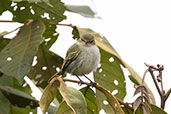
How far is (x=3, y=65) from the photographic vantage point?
2.89 m

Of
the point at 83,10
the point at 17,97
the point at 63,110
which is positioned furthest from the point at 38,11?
the point at 63,110

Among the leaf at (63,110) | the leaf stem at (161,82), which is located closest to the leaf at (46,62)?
the leaf stem at (161,82)

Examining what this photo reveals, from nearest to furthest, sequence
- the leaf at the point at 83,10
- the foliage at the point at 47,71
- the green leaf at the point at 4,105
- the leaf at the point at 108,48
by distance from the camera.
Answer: the foliage at the point at 47,71 → the green leaf at the point at 4,105 → the leaf at the point at 108,48 → the leaf at the point at 83,10

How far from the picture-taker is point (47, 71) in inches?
139

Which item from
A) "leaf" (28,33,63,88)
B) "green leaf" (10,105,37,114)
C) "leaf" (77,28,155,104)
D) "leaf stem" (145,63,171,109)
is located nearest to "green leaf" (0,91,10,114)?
"green leaf" (10,105,37,114)

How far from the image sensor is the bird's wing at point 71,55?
3.39 meters

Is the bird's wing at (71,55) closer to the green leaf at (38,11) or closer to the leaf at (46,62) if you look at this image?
the leaf at (46,62)

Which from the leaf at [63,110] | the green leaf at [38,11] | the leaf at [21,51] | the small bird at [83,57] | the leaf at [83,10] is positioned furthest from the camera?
the leaf at [83,10]

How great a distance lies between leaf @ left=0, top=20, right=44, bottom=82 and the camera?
2.84 meters

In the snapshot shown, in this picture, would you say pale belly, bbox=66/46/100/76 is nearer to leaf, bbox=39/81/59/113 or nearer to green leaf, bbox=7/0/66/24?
green leaf, bbox=7/0/66/24

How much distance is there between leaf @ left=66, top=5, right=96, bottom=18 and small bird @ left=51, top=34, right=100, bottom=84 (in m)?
0.16

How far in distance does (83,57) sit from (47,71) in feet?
0.96

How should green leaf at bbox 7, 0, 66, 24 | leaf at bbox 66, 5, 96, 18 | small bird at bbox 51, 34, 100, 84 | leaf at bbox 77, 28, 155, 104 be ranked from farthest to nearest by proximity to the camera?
leaf at bbox 66, 5, 96, 18 < small bird at bbox 51, 34, 100, 84 < green leaf at bbox 7, 0, 66, 24 < leaf at bbox 77, 28, 155, 104

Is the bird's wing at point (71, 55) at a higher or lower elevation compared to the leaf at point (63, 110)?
lower
